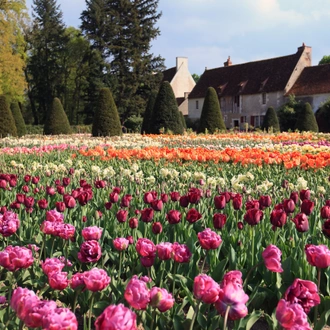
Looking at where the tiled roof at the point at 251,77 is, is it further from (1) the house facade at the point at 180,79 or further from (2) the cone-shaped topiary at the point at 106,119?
(2) the cone-shaped topiary at the point at 106,119

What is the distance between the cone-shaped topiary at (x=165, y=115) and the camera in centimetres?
2119

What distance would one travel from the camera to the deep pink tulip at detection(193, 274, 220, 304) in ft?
4.87

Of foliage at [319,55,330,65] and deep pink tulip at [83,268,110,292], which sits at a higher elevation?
foliage at [319,55,330,65]

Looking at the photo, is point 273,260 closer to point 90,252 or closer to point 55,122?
point 90,252

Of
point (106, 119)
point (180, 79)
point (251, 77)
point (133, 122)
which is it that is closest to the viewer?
point (106, 119)

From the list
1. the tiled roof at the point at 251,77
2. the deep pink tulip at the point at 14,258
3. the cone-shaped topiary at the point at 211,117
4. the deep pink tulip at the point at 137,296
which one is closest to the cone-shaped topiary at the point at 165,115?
the cone-shaped topiary at the point at 211,117

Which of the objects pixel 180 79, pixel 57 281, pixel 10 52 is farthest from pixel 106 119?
pixel 180 79

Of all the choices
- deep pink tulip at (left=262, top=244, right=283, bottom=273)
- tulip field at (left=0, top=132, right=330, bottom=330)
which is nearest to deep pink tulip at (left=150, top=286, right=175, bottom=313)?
tulip field at (left=0, top=132, right=330, bottom=330)

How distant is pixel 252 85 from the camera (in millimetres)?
43562

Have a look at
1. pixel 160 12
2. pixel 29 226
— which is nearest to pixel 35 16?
pixel 160 12

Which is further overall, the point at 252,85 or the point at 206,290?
the point at 252,85

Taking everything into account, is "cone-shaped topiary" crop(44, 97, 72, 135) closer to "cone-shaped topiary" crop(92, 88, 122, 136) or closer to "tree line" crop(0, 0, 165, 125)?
"cone-shaped topiary" crop(92, 88, 122, 136)

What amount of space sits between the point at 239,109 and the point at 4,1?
2340cm

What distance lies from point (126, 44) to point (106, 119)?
70.7ft
